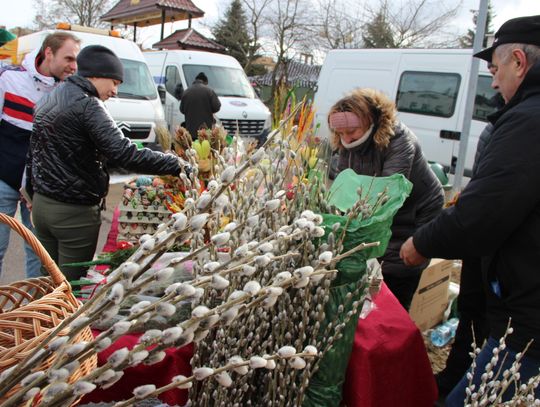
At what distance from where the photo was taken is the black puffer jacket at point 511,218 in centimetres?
143

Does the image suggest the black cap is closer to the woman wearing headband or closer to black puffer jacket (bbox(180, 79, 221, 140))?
the woman wearing headband

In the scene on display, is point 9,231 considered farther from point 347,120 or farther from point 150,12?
point 150,12

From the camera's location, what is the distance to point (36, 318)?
967mm

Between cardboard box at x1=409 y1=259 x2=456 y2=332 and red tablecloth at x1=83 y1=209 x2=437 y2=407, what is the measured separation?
1321mm

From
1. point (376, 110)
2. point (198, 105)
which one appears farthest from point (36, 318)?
point (198, 105)

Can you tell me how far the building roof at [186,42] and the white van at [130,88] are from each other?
39.9 feet

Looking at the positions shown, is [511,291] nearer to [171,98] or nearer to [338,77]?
[338,77]

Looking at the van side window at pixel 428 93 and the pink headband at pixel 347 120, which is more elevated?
the van side window at pixel 428 93

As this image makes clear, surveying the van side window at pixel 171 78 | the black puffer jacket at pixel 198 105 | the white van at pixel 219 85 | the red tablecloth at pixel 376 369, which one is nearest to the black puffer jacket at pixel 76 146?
the red tablecloth at pixel 376 369

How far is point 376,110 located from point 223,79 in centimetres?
875

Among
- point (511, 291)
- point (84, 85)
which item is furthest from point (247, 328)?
point (84, 85)

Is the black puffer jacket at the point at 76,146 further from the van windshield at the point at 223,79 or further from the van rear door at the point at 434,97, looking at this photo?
the van windshield at the point at 223,79

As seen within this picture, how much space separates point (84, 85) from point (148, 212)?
0.70 m

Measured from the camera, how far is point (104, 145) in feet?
7.22
